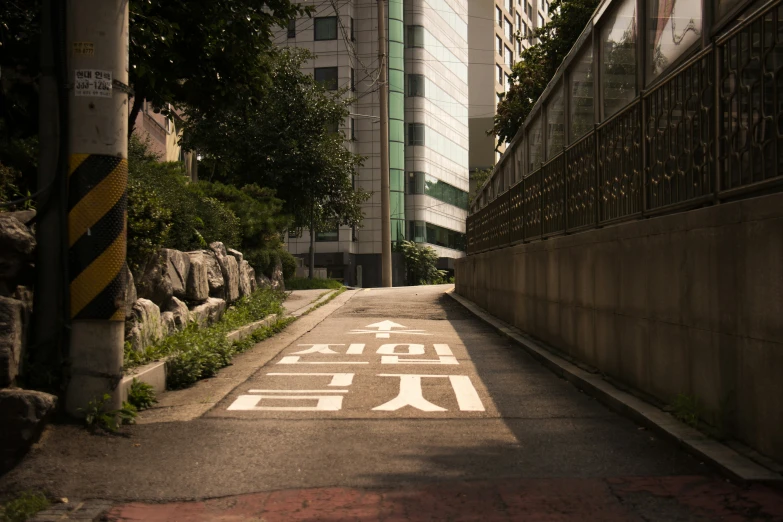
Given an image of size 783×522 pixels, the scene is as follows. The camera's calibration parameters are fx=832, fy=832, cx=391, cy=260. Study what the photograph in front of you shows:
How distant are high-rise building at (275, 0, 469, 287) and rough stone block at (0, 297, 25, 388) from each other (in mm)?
45483

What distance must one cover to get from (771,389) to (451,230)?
6168 cm

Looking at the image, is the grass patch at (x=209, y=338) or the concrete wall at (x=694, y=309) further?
the grass patch at (x=209, y=338)

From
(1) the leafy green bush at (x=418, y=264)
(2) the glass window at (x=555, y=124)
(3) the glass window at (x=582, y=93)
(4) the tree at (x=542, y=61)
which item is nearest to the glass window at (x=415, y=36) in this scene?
(1) the leafy green bush at (x=418, y=264)

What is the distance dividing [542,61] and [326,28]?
1103 inches

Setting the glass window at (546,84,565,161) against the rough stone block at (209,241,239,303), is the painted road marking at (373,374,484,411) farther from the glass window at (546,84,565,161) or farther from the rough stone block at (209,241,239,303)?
the rough stone block at (209,241,239,303)

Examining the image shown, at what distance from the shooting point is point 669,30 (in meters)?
→ 7.44

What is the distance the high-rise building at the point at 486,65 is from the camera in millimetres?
77188

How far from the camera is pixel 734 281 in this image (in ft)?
17.1

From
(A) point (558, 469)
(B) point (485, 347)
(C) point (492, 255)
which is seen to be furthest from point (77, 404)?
(C) point (492, 255)

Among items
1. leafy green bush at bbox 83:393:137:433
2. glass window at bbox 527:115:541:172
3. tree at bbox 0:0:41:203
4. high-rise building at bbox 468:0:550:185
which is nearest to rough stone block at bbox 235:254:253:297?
glass window at bbox 527:115:541:172

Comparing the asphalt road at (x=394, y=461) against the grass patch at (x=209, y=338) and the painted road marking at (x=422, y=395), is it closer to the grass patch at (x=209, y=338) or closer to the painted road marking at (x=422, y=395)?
the painted road marking at (x=422, y=395)

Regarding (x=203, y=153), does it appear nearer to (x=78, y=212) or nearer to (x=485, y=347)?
(x=485, y=347)

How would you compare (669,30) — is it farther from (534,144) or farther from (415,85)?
(415,85)

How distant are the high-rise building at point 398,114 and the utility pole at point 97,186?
4453cm
